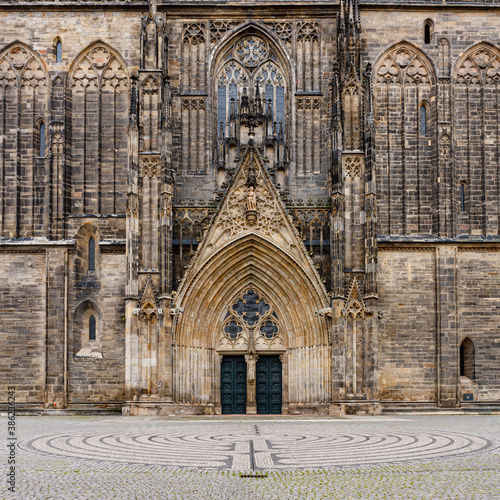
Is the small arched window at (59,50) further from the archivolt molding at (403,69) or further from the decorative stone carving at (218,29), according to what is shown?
the archivolt molding at (403,69)

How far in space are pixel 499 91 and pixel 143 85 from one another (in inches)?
577

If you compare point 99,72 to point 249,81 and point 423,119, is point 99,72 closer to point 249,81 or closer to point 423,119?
point 249,81

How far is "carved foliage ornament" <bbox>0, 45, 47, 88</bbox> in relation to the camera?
30766mm

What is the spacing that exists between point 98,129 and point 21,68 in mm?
4074

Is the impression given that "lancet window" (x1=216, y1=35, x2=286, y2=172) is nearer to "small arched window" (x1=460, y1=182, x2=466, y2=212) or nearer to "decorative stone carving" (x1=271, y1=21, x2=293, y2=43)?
"decorative stone carving" (x1=271, y1=21, x2=293, y2=43)

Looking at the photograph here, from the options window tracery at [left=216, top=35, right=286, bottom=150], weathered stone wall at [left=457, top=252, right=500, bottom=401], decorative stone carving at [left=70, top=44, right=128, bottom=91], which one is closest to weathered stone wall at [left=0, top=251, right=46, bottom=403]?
decorative stone carving at [left=70, top=44, right=128, bottom=91]

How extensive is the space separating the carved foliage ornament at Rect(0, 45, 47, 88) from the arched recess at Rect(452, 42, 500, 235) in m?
17.1

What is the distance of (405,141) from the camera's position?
30828 millimetres

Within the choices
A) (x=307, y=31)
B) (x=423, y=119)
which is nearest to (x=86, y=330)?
(x=307, y=31)

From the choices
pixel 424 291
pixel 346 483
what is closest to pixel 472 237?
pixel 424 291

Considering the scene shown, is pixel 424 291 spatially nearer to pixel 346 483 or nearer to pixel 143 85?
pixel 143 85

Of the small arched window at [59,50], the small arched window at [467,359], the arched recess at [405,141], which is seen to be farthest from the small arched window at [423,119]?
the small arched window at [59,50]

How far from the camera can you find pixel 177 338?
91.8 ft

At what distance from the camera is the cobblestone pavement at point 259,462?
11.1 metres
